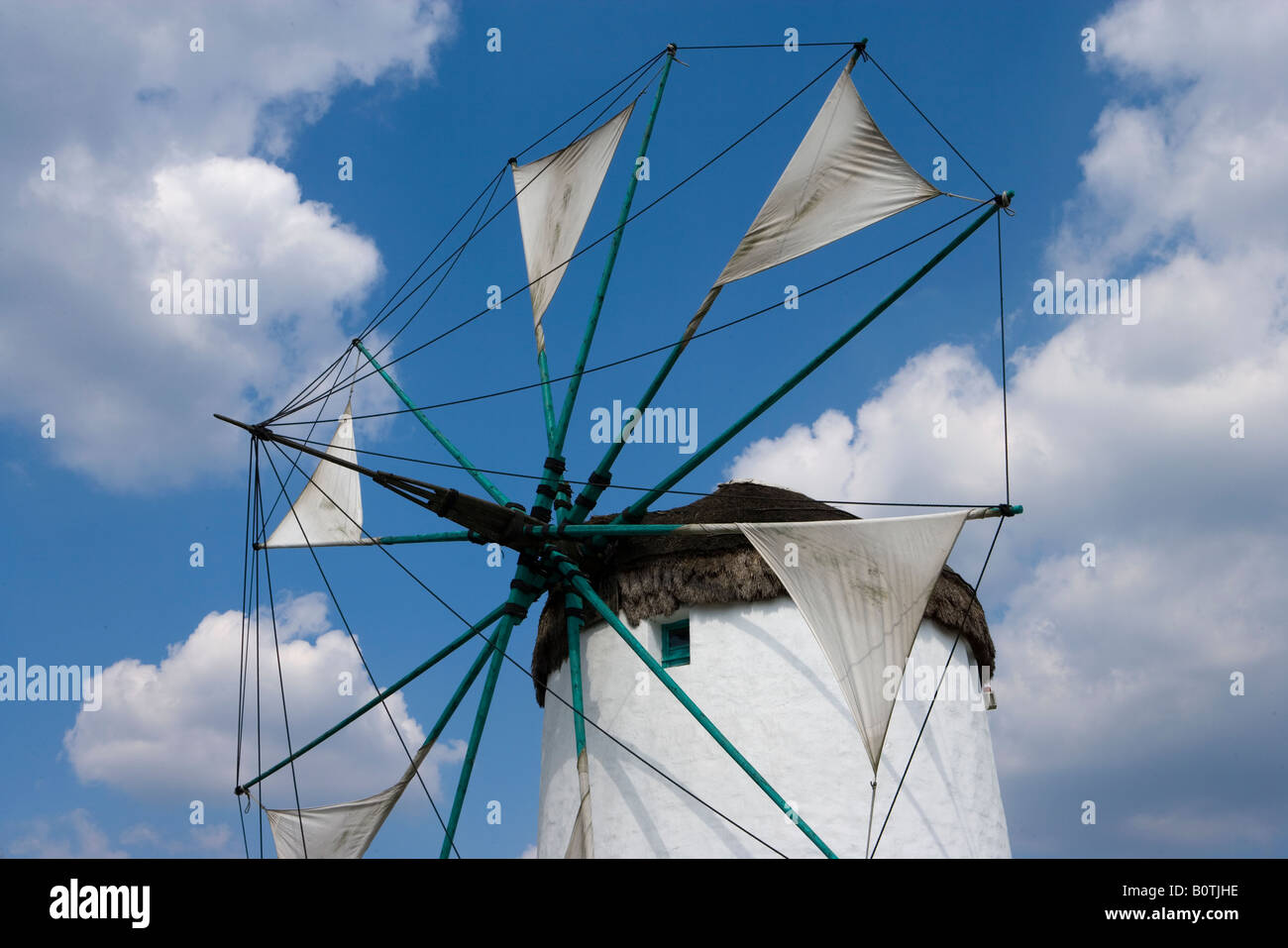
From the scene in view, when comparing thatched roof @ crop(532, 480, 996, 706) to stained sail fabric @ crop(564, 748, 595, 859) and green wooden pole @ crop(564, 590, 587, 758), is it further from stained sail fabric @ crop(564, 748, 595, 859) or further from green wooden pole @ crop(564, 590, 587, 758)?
stained sail fabric @ crop(564, 748, 595, 859)

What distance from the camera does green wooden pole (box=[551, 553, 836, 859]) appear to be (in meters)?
8.69

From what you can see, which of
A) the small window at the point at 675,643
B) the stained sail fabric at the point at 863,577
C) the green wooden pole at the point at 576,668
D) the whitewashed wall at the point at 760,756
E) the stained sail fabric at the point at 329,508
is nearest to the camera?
the stained sail fabric at the point at 863,577

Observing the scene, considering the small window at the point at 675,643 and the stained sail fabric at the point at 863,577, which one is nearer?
the stained sail fabric at the point at 863,577

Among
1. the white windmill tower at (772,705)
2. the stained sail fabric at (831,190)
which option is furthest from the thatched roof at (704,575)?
the stained sail fabric at (831,190)

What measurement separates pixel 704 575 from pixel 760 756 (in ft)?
5.37

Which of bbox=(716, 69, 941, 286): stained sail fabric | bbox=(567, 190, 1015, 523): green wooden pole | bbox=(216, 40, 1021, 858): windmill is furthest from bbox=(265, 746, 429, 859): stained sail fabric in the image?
bbox=(716, 69, 941, 286): stained sail fabric

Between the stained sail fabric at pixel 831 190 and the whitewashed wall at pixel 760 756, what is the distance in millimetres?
3166

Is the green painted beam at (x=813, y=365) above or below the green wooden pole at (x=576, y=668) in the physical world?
above

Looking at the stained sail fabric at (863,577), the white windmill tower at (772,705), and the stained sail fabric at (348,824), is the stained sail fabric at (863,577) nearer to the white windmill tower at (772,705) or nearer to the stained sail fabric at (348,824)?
the white windmill tower at (772,705)

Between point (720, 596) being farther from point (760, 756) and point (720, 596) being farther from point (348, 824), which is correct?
point (348, 824)

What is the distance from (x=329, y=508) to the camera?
1308cm

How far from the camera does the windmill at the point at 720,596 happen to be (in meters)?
9.20

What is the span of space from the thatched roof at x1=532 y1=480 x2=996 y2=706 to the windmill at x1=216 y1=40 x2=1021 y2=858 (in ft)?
0.10
